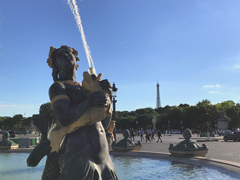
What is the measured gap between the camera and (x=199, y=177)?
6.01 metres

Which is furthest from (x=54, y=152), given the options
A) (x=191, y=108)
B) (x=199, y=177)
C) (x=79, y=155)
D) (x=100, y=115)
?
(x=191, y=108)

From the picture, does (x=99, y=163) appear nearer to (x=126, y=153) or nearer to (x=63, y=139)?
(x=63, y=139)

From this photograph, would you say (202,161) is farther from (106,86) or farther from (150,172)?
(106,86)

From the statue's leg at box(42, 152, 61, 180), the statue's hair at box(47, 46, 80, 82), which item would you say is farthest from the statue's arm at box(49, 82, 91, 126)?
the statue's leg at box(42, 152, 61, 180)

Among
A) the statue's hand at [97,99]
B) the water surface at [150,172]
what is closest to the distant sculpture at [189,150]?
the water surface at [150,172]

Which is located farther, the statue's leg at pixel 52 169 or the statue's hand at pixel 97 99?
the statue's leg at pixel 52 169

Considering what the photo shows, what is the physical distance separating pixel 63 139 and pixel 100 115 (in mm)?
570

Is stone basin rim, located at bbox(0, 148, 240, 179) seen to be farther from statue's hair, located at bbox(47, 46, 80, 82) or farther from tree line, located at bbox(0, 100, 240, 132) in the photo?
tree line, located at bbox(0, 100, 240, 132)

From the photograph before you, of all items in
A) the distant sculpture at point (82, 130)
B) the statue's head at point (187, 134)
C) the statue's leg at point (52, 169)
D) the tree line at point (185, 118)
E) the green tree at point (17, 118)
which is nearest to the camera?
the distant sculpture at point (82, 130)

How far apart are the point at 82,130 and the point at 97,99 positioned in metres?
0.42

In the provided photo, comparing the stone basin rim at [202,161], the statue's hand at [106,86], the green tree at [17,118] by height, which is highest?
the green tree at [17,118]

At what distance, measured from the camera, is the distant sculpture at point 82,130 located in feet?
8.38

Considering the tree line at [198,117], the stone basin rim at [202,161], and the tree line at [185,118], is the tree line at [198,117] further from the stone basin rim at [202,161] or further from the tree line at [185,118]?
the stone basin rim at [202,161]

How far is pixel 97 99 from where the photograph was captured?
2.58 meters
